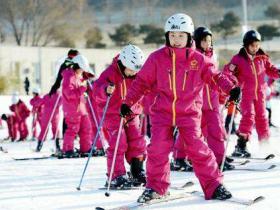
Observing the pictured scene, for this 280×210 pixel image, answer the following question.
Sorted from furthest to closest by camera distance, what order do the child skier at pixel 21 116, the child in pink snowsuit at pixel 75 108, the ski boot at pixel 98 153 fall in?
1. the child skier at pixel 21 116
2. the ski boot at pixel 98 153
3. the child in pink snowsuit at pixel 75 108

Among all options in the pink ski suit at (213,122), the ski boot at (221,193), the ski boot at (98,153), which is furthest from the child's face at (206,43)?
the ski boot at (98,153)

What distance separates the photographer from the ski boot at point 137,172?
6164 mm

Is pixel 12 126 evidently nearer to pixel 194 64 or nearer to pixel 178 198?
pixel 178 198

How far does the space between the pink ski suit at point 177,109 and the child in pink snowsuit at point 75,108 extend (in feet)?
14.6

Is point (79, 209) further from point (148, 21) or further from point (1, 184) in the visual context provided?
point (148, 21)

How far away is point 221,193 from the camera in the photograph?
16.5 feet

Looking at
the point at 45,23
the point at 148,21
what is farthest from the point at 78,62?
the point at 148,21

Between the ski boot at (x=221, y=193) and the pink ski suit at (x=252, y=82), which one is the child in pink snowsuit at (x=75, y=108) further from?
the ski boot at (x=221, y=193)

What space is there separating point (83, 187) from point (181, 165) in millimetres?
1470

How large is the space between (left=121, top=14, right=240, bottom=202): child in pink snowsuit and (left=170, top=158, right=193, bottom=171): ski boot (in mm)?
1997

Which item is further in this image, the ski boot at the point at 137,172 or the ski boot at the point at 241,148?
the ski boot at the point at 241,148

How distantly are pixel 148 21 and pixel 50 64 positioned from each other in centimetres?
3085

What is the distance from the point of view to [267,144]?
336 inches

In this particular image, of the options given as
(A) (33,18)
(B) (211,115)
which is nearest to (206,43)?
(B) (211,115)
